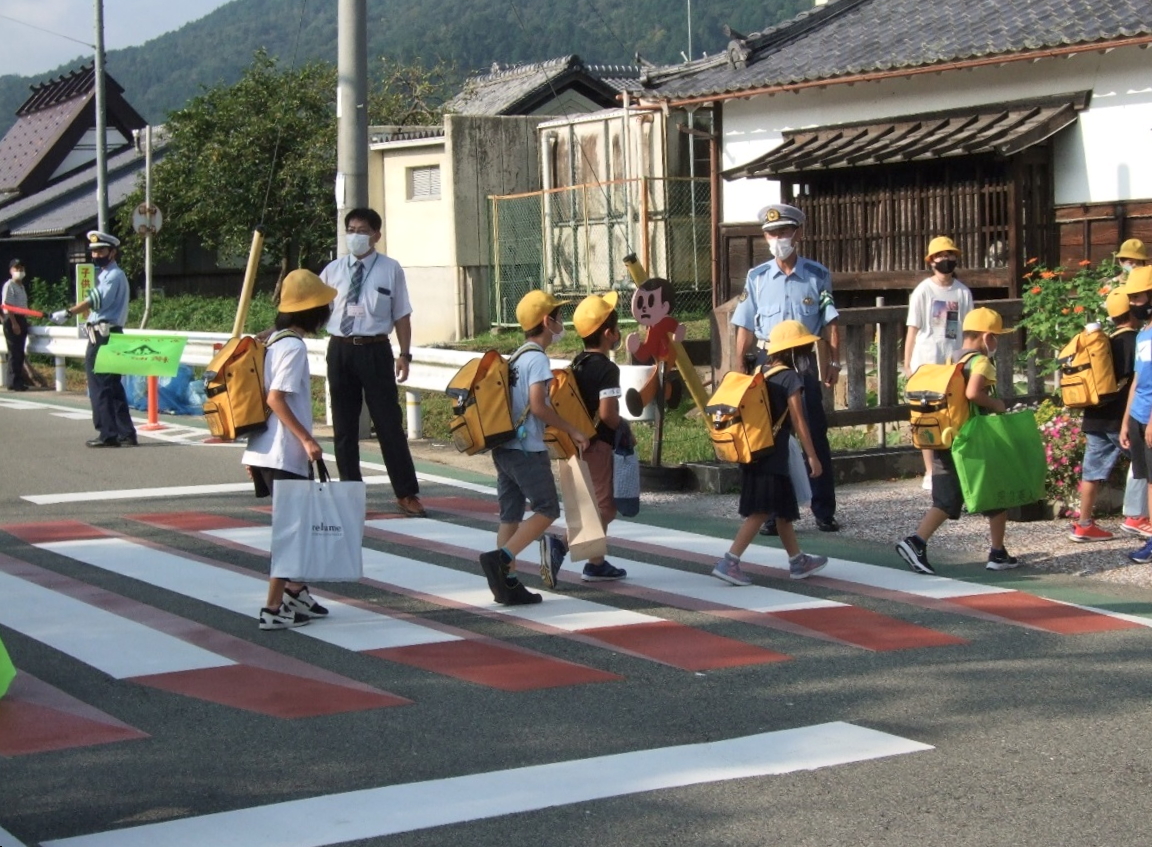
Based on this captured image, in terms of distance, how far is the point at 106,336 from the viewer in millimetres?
14438

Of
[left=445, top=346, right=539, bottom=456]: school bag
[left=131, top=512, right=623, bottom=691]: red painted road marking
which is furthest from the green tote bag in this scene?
[left=131, top=512, right=623, bottom=691]: red painted road marking

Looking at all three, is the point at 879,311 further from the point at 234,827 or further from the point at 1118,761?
the point at 234,827

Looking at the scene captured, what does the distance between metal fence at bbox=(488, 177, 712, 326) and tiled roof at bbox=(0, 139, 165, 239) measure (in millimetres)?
18486

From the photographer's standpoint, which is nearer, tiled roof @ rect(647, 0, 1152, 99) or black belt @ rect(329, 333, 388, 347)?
black belt @ rect(329, 333, 388, 347)

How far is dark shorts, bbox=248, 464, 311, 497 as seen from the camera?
743cm

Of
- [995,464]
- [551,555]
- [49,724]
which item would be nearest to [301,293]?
[551,555]

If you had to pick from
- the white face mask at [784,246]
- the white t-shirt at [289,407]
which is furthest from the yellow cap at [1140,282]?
the white t-shirt at [289,407]

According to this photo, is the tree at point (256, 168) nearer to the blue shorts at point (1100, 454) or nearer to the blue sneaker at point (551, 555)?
the blue shorts at point (1100, 454)

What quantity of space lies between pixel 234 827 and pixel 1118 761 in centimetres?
285

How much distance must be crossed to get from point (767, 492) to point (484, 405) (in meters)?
1.55

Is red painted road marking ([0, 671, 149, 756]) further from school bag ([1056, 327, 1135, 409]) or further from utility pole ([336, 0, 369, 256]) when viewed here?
utility pole ([336, 0, 369, 256])

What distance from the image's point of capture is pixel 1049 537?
9.75 m

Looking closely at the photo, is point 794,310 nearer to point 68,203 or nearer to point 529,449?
point 529,449

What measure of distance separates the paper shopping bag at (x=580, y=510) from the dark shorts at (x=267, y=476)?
4.19 feet
